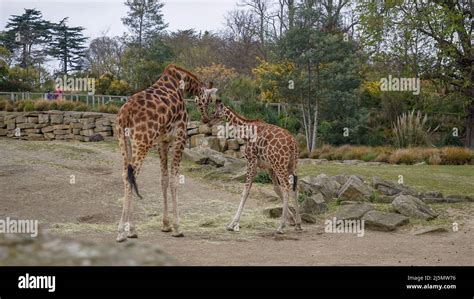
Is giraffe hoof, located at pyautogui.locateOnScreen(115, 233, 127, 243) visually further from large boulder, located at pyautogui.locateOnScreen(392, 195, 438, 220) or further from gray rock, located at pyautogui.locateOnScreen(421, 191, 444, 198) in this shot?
gray rock, located at pyautogui.locateOnScreen(421, 191, 444, 198)

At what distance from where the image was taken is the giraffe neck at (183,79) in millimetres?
9622

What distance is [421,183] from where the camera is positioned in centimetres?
1502

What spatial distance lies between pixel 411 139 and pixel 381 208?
43.7 ft

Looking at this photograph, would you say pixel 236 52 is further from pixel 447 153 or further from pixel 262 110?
pixel 447 153

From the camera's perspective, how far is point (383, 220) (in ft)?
33.6

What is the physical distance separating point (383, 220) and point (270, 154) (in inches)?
95.4

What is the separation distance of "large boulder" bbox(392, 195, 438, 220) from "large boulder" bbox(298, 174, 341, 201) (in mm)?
1873

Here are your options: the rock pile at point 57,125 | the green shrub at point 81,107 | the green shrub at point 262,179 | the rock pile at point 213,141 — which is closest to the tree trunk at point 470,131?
the rock pile at point 213,141

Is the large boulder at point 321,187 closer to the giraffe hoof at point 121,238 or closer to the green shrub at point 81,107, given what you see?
the giraffe hoof at point 121,238

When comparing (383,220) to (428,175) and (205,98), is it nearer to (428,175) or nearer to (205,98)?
(205,98)

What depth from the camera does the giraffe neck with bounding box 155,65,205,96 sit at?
9.62 meters

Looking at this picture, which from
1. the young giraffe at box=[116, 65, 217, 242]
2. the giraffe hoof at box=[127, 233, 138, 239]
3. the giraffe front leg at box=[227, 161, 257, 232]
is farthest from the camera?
the giraffe front leg at box=[227, 161, 257, 232]

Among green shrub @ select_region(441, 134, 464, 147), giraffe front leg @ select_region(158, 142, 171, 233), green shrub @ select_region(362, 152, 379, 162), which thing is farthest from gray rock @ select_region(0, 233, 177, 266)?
green shrub @ select_region(441, 134, 464, 147)

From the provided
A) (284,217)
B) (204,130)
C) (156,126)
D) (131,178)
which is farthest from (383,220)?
(204,130)
